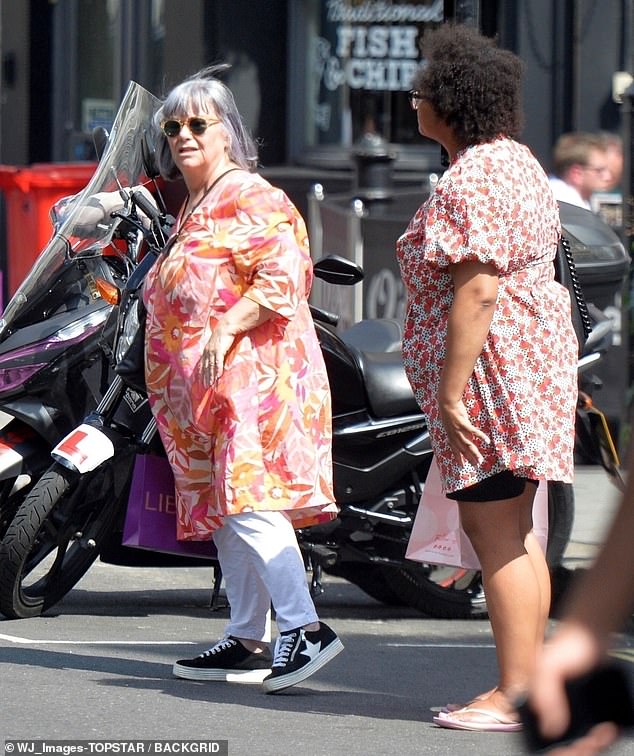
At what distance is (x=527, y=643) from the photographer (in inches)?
164

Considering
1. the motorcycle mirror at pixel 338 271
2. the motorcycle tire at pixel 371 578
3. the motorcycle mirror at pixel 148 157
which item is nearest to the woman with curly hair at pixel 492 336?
the motorcycle mirror at pixel 338 271

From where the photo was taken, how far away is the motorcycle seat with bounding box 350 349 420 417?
5.65 metres

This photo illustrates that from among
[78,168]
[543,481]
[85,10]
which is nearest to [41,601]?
[543,481]

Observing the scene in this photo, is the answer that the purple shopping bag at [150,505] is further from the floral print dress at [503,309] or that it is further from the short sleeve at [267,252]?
the floral print dress at [503,309]

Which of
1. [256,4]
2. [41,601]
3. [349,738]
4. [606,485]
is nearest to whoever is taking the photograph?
[349,738]

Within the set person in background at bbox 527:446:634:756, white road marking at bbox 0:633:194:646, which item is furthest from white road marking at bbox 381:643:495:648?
person in background at bbox 527:446:634:756

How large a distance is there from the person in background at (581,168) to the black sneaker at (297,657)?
4012mm

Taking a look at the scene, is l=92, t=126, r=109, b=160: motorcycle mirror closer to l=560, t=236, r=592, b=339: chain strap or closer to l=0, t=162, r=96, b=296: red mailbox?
l=560, t=236, r=592, b=339: chain strap

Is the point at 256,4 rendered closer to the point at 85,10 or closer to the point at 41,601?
the point at 85,10

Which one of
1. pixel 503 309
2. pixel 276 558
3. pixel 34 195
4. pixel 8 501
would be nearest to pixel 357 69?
pixel 34 195

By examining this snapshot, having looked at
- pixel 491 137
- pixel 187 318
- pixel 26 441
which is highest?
pixel 491 137

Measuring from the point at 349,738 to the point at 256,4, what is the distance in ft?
32.3

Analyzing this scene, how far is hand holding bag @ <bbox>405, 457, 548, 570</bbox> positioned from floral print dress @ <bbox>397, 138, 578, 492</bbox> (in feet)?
1.42

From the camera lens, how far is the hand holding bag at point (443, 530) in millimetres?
4621
